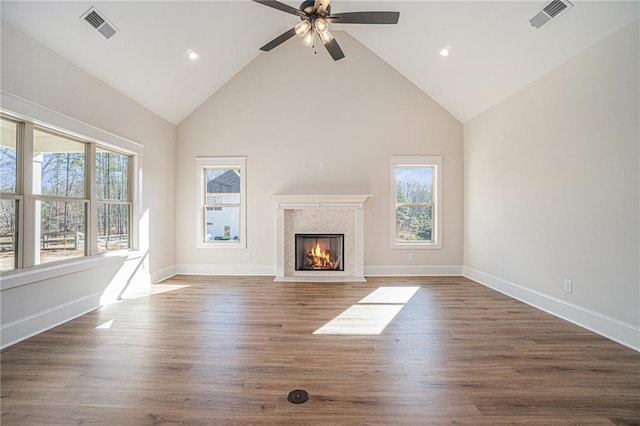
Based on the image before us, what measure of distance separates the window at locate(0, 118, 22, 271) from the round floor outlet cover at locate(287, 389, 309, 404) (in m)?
2.89

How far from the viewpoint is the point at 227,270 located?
533cm

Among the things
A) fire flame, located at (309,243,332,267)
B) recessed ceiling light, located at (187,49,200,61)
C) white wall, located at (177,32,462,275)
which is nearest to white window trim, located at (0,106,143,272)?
recessed ceiling light, located at (187,49,200,61)

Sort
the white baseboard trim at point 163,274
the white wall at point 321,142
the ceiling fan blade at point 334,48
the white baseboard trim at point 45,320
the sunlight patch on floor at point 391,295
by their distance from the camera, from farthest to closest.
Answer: the white wall at point 321,142 < the white baseboard trim at point 163,274 < the sunlight patch on floor at point 391,295 < the ceiling fan blade at point 334,48 < the white baseboard trim at point 45,320

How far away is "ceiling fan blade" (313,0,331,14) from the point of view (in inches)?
105

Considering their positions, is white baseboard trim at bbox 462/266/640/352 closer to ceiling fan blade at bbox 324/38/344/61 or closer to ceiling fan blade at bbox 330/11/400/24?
ceiling fan blade at bbox 330/11/400/24

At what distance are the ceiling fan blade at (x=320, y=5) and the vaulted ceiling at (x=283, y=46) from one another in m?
1.53

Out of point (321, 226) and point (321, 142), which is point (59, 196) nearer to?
point (321, 226)

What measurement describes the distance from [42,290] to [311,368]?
9.33 feet

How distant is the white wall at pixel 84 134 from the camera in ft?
8.51

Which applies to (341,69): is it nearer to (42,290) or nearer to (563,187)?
(563,187)

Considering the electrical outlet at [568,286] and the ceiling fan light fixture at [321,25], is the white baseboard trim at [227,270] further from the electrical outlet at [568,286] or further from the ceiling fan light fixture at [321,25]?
the electrical outlet at [568,286]

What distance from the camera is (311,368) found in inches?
84.0

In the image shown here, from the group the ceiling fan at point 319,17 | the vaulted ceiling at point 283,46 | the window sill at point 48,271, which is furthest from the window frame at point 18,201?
the ceiling fan at point 319,17

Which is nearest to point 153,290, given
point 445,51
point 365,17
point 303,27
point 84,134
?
point 84,134
